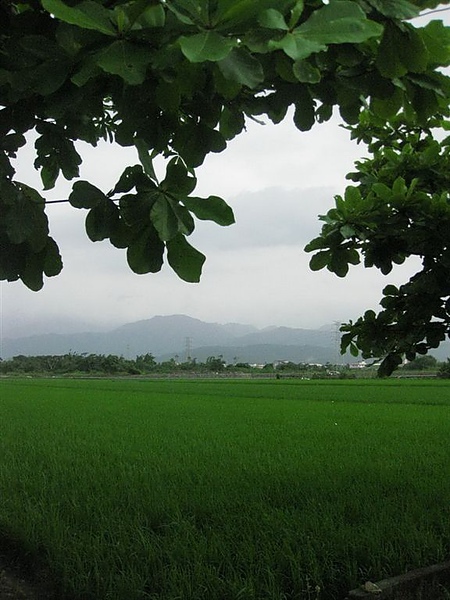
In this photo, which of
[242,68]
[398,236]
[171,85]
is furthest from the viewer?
[398,236]

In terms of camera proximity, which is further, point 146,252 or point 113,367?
point 113,367

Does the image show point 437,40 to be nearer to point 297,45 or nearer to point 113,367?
point 297,45

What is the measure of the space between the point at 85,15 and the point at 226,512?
395 cm

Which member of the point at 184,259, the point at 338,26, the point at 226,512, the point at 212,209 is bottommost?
the point at 226,512

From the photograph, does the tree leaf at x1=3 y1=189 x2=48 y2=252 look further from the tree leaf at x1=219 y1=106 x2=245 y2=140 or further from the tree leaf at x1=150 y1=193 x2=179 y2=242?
the tree leaf at x1=219 y1=106 x2=245 y2=140

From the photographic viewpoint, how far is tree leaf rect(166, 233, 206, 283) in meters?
1.31

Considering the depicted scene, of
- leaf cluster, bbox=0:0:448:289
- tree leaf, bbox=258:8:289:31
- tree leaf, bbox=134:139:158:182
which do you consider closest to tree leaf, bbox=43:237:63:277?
leaf cluster, bbox=0:0:448:289

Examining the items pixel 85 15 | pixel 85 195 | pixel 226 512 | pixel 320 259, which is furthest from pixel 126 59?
pixel 226 512

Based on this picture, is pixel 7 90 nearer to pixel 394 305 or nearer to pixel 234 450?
pixel 394 305

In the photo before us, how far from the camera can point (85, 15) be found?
95cm

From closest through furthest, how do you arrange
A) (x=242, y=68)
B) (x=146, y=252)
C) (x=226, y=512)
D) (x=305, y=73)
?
(x=242, y=68) → (x=305, y=73) → (x=146, y=252) → (x=226, y=512)

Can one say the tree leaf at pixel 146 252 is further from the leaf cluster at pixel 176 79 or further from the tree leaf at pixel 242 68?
the tree leaf at pixel 242 68

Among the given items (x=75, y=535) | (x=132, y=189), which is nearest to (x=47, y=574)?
(x=75, y=535)

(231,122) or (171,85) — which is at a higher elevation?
(231,122)
